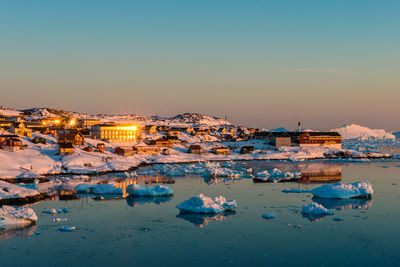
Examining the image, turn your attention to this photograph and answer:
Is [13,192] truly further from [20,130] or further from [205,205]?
[20,130]

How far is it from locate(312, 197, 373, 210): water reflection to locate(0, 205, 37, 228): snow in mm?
22135

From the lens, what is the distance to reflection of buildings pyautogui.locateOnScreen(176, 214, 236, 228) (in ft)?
91.3

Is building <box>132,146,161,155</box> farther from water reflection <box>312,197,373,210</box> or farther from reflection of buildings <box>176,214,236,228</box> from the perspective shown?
reflection of buildings <box>176,214,236,228</box>

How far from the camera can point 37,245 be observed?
22641mm

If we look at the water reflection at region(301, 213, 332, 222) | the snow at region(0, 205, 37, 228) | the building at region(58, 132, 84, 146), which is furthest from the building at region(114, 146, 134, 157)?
the water reflection at region(301, 213, 332, 222)

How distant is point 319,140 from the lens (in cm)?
10594

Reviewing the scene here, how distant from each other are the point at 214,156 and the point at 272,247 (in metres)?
62.4

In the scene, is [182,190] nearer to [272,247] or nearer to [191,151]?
[272,247]

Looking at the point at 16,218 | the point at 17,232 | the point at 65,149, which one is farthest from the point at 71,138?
the point at 17,232

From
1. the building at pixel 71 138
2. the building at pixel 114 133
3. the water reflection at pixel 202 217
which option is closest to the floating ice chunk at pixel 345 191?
the water reflection at pixel 202 217

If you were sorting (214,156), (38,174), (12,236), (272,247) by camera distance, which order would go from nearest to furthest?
(272,247) → (12,236) → (38,174) → (214,156)

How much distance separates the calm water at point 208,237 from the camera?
20375 mm

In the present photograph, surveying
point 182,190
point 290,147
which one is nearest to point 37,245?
point 182,190

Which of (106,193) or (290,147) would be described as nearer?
(106,193)
